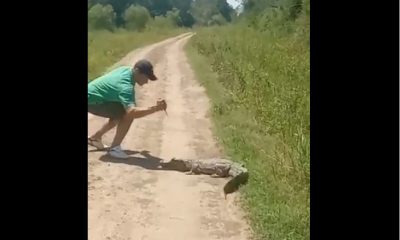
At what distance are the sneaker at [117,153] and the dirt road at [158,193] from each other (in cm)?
8

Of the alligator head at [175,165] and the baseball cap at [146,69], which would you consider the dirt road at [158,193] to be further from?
the baseball cap at [146,69]

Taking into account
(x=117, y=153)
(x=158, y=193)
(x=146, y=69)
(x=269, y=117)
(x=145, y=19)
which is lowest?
(x=158, y=193)

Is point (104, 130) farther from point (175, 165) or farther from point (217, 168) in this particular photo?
point (217, 168)

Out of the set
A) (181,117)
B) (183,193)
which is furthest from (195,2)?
(183,193)

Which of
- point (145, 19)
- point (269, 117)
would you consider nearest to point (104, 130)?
point (269, 117)

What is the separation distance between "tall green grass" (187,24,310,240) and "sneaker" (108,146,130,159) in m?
0.95

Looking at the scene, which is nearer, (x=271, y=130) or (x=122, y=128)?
(x=122, y=128)

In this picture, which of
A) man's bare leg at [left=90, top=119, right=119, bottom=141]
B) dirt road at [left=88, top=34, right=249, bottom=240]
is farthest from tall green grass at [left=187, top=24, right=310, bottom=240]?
man's bare leg at [left=90, top=119, right=119, bottom=141]

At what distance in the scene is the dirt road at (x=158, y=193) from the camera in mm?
3883

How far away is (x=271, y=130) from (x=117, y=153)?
1.61 m

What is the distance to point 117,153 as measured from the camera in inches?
221

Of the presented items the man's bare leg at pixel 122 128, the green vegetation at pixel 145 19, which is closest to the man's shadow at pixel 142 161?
the man's bare leg at pixel 122 128
